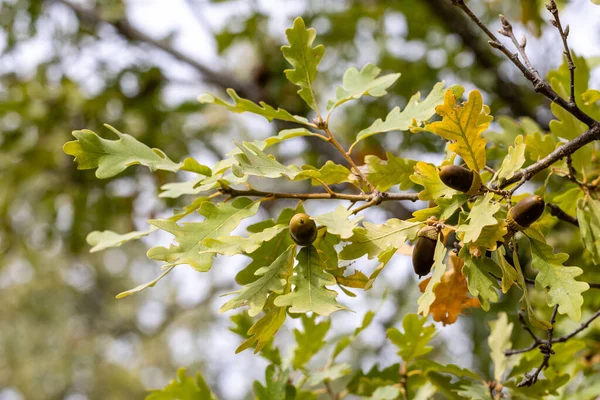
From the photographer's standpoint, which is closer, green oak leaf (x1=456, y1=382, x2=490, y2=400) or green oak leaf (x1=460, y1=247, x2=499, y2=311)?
green oak leaf (x1=460, y1=247, x2=499, y2=311)

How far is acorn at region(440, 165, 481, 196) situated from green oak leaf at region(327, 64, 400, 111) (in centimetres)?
32

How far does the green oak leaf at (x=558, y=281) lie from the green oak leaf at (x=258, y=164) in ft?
1.25

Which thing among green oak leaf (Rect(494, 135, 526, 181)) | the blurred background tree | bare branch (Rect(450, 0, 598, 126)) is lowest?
the blurred background tree

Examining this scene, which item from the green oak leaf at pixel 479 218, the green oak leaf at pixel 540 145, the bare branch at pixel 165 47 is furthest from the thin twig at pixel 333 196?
the bare branch at pixel 165 47

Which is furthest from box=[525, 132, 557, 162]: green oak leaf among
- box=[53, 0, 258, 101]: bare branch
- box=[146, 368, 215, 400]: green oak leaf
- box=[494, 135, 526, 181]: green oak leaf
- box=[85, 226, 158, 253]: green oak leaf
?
box=[53, 0, 258, 101]: bare branch

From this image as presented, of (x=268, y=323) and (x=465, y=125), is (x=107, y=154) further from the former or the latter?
(x=465, y=125)

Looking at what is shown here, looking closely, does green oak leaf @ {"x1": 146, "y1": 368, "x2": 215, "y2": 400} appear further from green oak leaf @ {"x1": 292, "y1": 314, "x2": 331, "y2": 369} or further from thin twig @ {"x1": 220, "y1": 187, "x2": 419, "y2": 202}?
thin twig @ {"x1": 220, "y1": 187, "x2": 419, "y2": 202}

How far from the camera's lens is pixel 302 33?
1.10 m

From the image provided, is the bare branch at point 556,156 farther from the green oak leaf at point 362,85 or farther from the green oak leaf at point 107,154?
the green oak leaf at point 107,154

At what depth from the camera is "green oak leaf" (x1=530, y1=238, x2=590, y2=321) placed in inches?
32.5

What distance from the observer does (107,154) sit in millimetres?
1014

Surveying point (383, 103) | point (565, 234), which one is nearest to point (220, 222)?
point (565, 234)

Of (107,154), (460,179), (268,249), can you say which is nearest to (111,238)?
(107,154)

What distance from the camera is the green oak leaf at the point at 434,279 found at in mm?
835
